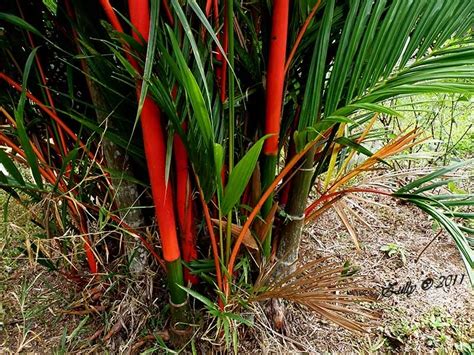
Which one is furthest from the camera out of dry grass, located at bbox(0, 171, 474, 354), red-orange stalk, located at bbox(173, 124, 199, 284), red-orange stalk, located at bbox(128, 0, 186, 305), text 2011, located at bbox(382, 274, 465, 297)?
text 2011, located at bbox(382, 274, 465, 297)

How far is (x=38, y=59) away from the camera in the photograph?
68 cm

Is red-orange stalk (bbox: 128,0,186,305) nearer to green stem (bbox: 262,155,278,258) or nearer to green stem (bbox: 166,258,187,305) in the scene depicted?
green stem (bbox: 166,258,187,305)

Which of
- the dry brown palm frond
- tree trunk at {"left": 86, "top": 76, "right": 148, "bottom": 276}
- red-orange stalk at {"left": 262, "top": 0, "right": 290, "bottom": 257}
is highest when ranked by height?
red-orange stalk at {"left": 262, "top": 0, "right": 290, "bottom": 257}

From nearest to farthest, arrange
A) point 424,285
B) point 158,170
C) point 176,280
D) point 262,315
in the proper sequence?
point 158,170 → point 176,280 → point 262,315 → point 424,285

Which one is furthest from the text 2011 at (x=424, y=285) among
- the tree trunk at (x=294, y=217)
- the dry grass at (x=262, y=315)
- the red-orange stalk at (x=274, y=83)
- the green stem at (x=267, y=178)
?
the red-orange stalk at (x=274, y=83)

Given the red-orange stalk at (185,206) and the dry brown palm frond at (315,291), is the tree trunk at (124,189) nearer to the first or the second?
the red-orange stalk at (185,206)

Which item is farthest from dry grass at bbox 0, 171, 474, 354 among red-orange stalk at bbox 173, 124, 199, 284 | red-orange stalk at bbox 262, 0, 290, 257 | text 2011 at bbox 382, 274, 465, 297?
red-orange stalk at bbox 262, 0, 290, 257

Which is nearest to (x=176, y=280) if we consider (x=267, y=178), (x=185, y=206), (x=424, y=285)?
(x=185, y=206)

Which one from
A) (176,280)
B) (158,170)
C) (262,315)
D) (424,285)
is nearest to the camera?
(158,170)

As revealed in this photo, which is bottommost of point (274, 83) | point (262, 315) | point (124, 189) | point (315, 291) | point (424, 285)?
point (424, 285)

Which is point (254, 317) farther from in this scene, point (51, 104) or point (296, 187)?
point (51, 104)

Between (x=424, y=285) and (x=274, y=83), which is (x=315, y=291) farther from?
(x=424, y=285)

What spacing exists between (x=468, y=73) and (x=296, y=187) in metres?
0.32

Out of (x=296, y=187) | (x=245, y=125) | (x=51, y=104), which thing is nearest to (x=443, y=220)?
(x=296, y=187)
